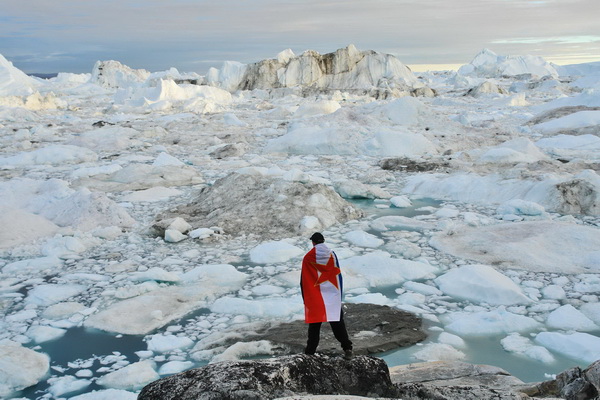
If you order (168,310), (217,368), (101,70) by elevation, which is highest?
(101,70)

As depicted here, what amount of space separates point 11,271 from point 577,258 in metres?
6.18

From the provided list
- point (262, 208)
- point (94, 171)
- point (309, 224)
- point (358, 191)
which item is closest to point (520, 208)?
point (358, 191)

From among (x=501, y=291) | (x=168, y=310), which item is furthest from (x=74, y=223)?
(x=501, y=291)

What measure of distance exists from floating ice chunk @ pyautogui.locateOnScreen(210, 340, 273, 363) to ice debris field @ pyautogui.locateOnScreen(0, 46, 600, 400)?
0.05ft

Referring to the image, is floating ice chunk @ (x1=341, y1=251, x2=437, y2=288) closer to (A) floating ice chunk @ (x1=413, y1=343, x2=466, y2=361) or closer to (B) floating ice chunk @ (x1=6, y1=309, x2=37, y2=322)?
(A) floating ice chunk @ (x1=413, y1=343, x2=466, y2=361)

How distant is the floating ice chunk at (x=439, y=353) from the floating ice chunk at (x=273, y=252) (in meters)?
2.43

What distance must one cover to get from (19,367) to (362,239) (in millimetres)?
4083

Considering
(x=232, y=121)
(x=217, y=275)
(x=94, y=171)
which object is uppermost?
(x=232, y=121)

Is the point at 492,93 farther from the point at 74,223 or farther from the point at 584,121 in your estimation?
the point at 74,223

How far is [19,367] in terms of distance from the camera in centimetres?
375

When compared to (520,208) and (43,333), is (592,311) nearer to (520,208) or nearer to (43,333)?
(520,208)

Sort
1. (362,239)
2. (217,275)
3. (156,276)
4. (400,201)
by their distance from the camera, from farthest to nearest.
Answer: (400,201), (362,239), (217,275), (156,276)

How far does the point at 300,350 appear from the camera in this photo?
12.8ft

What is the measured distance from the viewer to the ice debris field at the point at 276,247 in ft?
13.5
